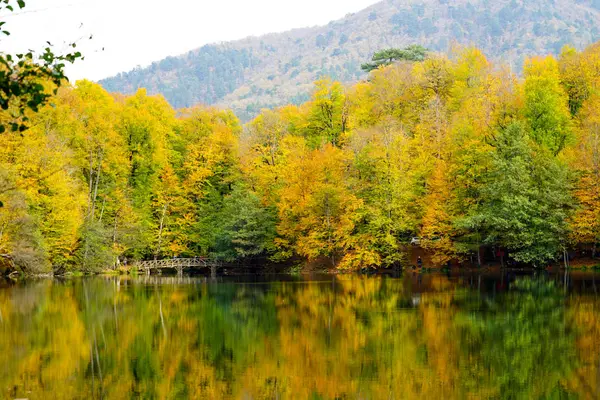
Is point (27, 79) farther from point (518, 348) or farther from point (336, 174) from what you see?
point (336, 174)

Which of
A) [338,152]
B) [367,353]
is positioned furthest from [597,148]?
[367,353]

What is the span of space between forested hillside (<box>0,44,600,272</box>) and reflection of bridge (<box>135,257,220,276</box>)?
1.01 metres

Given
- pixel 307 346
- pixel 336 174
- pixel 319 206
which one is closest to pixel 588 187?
pixel 336 174

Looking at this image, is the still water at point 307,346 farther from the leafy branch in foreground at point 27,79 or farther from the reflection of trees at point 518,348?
the leafy branch in foreground at point 27,79

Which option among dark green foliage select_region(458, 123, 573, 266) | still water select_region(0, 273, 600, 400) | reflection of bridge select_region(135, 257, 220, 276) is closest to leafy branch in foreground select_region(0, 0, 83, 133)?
still water select_region(0, 273, 600, 400)

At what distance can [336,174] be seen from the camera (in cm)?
5466

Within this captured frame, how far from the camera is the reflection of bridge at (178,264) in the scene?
61031 mm

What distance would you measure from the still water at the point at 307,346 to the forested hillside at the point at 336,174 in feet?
53.3

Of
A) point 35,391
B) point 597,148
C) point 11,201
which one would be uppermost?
point 597,148

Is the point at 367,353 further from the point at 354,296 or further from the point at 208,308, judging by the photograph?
the point at 354,296

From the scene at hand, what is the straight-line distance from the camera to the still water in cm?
1338

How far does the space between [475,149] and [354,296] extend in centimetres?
2238

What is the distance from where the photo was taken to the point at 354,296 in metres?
32.2

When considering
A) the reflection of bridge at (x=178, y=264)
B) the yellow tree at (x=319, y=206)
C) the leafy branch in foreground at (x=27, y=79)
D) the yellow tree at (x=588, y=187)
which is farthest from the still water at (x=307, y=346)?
the reflection of bridge at (x=178, y=264)
